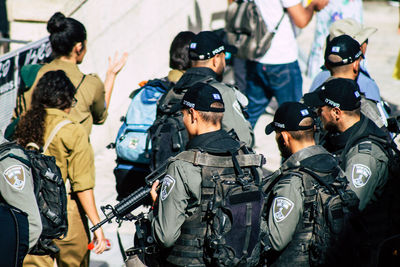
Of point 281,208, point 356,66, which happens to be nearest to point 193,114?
point 281,208

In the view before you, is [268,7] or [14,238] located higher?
[268,7]

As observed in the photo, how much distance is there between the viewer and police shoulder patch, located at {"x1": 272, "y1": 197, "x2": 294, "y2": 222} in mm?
3531

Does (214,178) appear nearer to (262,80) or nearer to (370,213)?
(370,213)

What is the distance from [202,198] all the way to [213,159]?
0.79 feet

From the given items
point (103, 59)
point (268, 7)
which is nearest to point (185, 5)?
point (103, 59)

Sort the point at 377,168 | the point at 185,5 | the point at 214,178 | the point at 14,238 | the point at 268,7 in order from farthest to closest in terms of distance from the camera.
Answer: the point at 185,5
the point at 268,7
the point at 377,168
the point at 214,178
the point at 14,238

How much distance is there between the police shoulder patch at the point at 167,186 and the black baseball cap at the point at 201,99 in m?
0.50

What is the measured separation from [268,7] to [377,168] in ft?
9.59

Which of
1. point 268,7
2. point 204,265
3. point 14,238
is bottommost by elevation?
point 204,265

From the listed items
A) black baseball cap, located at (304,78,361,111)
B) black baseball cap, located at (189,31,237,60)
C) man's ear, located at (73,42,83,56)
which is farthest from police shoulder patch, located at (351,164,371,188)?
man's ear, located at (73,42,83,56)

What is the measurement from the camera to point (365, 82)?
5125 mm

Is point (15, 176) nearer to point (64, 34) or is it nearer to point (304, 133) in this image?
point (64, 34)

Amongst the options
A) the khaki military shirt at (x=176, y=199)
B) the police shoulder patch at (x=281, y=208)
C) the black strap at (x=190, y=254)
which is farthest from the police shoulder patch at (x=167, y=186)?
the police shoulder patch at (x=281, y=208)

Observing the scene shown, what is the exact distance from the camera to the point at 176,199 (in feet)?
11.2
